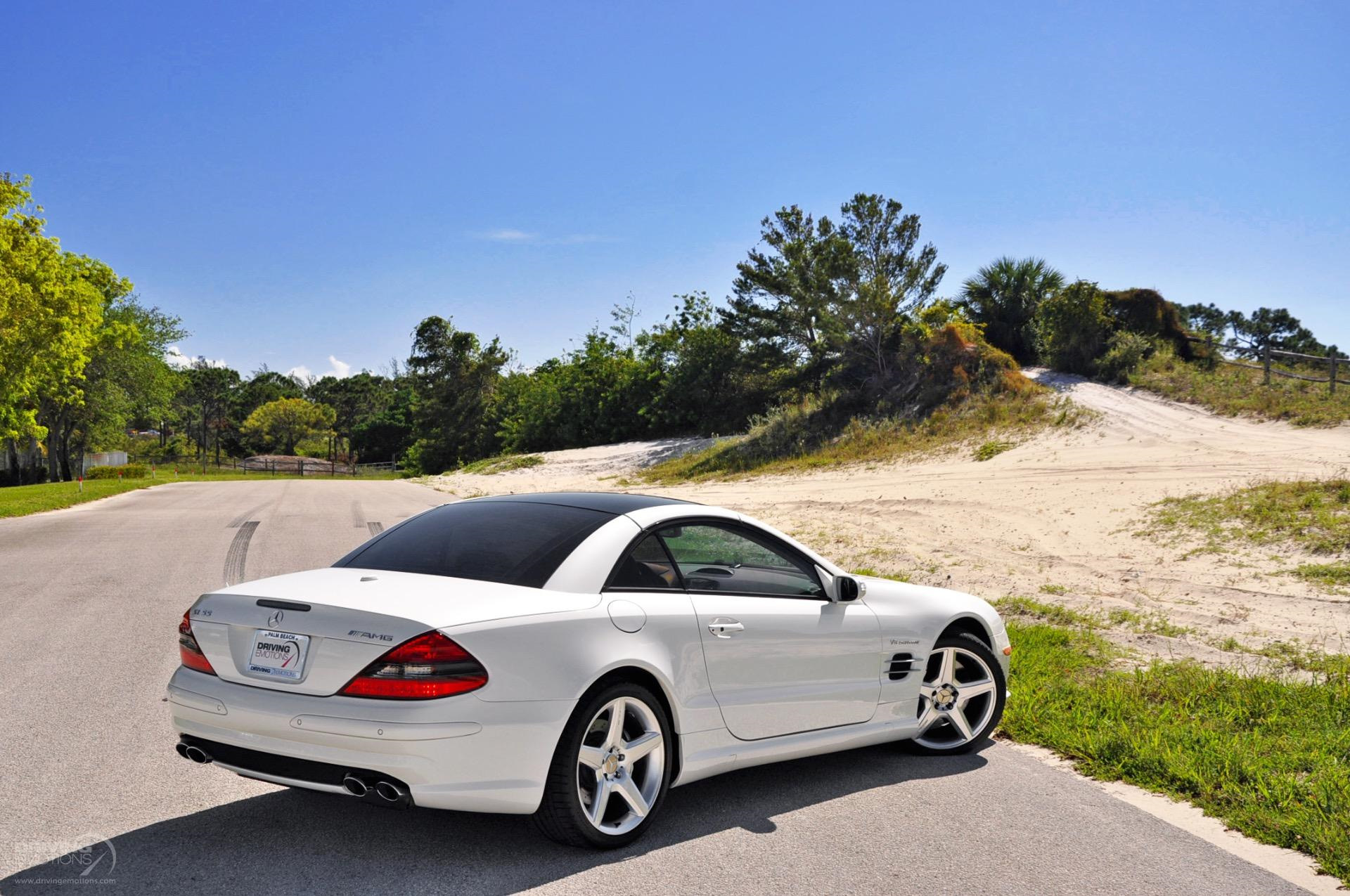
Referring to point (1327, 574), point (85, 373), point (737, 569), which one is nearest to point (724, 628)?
point (737, 569)

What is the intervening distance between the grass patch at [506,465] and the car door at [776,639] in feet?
143

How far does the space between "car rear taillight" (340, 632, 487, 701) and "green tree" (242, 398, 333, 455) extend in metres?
120

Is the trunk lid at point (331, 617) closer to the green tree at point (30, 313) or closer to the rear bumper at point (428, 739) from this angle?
the rear bumper at point (428, 739)

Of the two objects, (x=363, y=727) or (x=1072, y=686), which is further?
(x=1072, y=686)

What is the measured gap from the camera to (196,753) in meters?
4.37

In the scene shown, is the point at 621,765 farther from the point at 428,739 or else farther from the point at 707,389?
the point at 707,389

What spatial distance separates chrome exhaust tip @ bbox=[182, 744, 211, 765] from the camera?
4.35 meters

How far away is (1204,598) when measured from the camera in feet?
38.7

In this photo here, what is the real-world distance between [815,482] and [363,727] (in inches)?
988

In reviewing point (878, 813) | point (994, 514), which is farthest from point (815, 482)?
point (878, 813)

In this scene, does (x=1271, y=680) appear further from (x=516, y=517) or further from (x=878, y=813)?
(x=516, y=517)

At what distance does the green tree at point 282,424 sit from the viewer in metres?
117

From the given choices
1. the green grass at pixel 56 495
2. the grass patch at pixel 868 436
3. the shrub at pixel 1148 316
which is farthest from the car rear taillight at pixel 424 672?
the shrub at pixel 1148 316

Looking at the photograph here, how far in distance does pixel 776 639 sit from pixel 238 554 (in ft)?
39.8
